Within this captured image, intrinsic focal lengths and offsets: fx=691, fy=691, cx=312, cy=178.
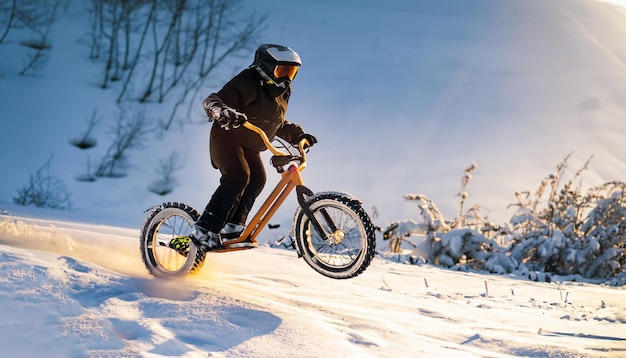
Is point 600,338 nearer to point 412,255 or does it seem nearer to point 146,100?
point 412,255

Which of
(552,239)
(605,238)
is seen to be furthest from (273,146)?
(605,238)

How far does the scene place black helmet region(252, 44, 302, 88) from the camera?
388 centimetres

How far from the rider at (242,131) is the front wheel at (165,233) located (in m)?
0.32

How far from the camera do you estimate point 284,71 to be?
3930 millimetres

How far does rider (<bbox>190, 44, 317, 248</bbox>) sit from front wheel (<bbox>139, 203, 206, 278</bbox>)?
320 millimetres

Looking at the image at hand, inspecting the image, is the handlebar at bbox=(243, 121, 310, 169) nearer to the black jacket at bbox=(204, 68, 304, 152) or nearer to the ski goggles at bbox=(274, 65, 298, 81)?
the black jacket at bbox=(204, 68, 304, 152)

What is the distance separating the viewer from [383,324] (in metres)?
3.47

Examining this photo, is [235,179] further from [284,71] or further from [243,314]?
[243,314]

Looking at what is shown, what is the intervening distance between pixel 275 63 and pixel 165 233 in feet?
4.50

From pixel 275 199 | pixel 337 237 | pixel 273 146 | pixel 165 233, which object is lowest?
pixel 165 233

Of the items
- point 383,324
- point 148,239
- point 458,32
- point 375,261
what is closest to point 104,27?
point 458,32

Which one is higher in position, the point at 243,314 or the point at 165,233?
the point at 165,233

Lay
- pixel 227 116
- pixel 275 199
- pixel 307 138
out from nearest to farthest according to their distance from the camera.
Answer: pixel 227 116 → pixel 275 199 → pixel 307 138

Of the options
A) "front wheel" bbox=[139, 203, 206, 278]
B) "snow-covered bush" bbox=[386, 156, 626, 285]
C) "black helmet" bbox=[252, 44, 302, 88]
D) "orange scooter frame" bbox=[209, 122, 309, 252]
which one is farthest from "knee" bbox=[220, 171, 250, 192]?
"snow-covered bush" bbox=[386, 156, 626, 285]
